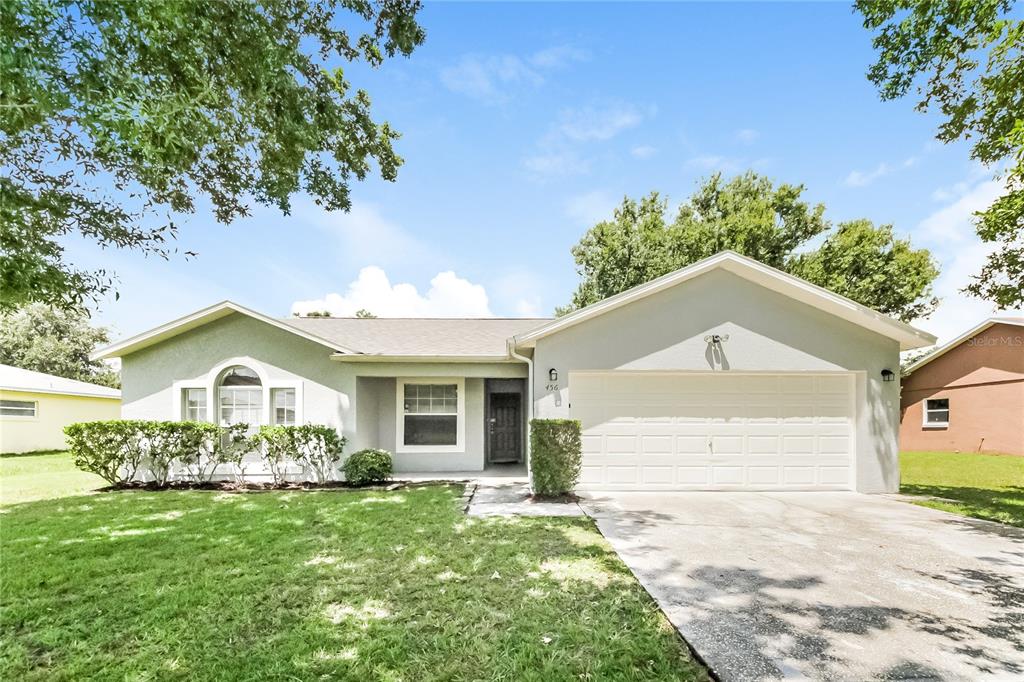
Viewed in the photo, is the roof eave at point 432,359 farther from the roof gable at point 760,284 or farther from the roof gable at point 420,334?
the roof gable at point 760,284

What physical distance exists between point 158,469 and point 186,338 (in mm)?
2924

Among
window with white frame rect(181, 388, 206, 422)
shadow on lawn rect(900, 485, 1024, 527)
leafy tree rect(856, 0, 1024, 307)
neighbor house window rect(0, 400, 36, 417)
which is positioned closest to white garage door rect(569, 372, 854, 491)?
shadow on lawn rect(900, 485, 1024, 527)

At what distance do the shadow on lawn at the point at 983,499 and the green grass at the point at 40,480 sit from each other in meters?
16.7

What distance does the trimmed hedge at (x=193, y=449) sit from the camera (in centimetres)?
949

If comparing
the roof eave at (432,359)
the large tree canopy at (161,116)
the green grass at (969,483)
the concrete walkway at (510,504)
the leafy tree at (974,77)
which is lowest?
the green grass at (969,483)

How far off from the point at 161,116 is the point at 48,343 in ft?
131

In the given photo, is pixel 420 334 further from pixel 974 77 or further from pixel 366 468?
pixel 974 77

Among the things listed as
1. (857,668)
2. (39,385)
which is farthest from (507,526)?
(39,385)

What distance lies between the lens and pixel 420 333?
1244cm

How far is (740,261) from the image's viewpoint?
27.8 ft

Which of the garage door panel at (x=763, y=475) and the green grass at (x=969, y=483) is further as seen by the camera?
the garage door panel at (x=763, y=475)

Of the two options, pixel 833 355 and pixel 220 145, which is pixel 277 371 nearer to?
pixel 220 145

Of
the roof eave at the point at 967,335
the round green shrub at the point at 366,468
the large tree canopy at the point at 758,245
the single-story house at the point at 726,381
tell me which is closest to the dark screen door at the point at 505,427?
the single-story house at the point at 726,381

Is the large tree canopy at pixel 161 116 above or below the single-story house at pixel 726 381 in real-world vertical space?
above
